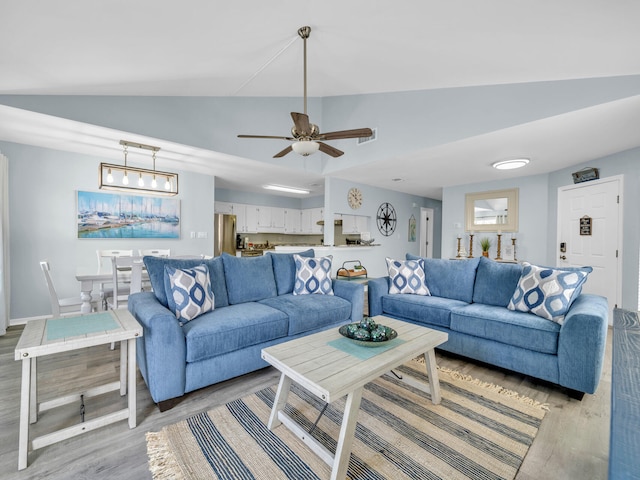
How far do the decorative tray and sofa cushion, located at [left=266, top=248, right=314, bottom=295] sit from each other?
1441mm

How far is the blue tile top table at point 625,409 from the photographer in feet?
1.52

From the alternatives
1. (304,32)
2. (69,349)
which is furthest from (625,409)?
(304,32)

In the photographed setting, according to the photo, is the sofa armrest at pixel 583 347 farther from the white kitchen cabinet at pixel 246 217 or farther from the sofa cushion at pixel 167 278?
the white kitchen cabinet at pixel 246 217

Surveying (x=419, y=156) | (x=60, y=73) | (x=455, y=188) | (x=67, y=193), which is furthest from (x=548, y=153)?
(x=67, y=193)

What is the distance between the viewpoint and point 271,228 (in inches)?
315

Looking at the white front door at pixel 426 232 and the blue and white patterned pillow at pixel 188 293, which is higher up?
the white front door at pixel 426 232

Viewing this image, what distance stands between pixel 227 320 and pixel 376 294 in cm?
182

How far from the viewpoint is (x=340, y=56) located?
3143 mm

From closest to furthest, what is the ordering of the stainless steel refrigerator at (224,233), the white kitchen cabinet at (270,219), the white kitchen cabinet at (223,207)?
the stainless steel refrigerator at (224,233)
the white kitchen cabinet at (223,207)
the white kitchen cabinet at (270,219)

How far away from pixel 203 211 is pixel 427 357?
452 cm

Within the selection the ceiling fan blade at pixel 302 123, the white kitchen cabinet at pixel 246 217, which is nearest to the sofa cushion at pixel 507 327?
the ceiling fan blade at pixel 302 123

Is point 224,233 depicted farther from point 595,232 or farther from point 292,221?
point 595,232

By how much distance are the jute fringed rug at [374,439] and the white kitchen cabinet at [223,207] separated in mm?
5554

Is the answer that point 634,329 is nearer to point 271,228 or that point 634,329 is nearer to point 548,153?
point 548,153
